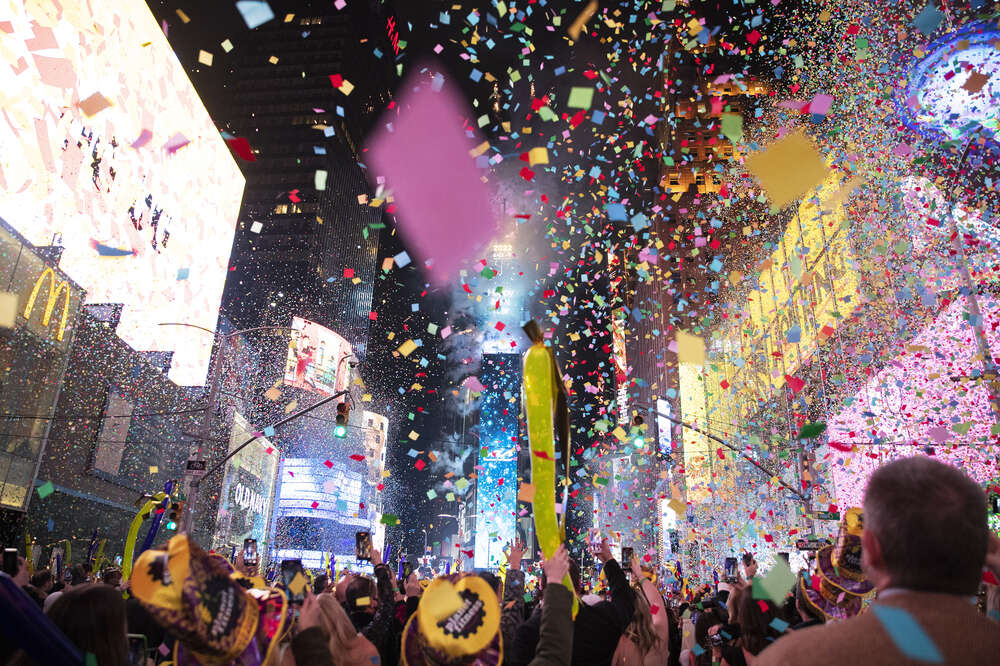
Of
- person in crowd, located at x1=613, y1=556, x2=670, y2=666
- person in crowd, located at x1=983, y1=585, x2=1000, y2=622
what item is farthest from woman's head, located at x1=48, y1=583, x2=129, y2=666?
person in crowd, located at x1=983, y1=585, x2=1000, y2=622

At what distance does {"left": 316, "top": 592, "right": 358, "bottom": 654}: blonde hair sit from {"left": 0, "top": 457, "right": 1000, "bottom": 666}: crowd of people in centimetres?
1

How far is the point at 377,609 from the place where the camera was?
4.84 metres

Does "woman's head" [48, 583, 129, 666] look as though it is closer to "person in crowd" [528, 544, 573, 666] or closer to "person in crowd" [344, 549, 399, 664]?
"person in crowd" [528, 544, 573, 666]

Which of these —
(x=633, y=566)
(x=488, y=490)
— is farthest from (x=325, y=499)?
(x=488, y=490)

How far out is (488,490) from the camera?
142 metres

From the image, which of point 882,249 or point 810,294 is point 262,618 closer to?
point 882,249

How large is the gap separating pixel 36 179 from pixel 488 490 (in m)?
131

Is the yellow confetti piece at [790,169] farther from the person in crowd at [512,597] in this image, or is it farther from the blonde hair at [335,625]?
the blonde hair at [335,625]

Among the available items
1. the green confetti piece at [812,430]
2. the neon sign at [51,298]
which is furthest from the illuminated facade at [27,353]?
the green confetti piece at [812,430]

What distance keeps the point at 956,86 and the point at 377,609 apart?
20.7 metres

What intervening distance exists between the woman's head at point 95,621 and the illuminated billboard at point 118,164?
→ 15865 mm

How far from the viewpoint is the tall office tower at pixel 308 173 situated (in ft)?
285

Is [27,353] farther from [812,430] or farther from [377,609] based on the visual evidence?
[812,430]

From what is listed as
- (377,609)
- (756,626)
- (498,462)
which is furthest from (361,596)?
(498,462)
